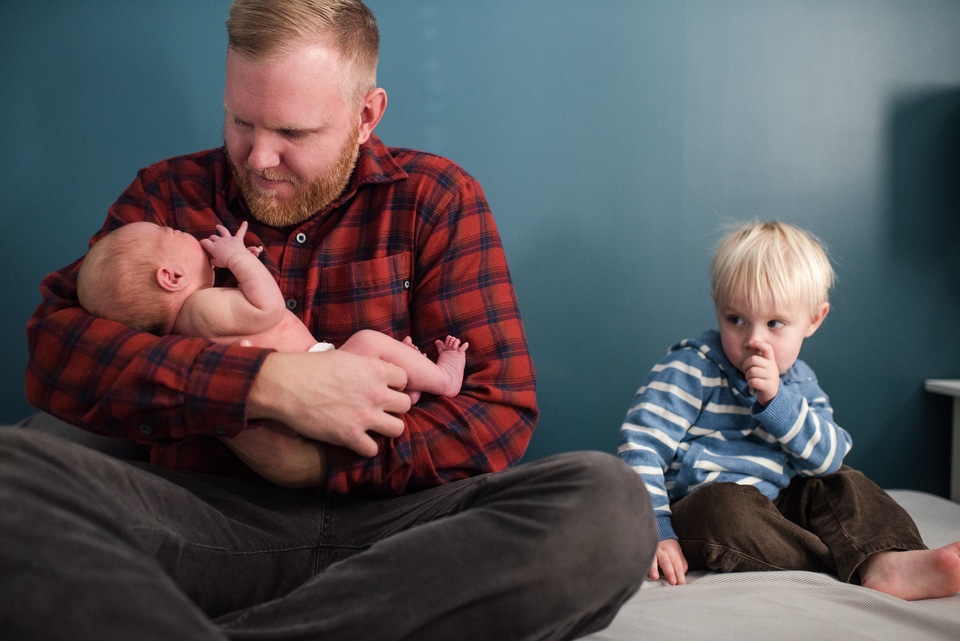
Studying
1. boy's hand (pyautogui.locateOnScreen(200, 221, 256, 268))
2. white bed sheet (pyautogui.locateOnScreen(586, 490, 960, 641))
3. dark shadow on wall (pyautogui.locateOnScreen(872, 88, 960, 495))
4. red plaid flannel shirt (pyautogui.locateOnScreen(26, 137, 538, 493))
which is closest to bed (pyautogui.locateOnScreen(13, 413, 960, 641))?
white bed sheet (pyautogui.locateOnScreen(586, 490, 960, 641))

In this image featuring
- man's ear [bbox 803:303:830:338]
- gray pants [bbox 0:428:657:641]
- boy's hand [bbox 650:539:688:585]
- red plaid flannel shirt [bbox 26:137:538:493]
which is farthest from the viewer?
man's ear [bbox 803:303:830:338]

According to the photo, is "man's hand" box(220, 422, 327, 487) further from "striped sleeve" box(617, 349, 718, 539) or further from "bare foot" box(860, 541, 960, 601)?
"bare foot" box(860, 541, 960, 601)

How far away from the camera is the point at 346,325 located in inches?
58.0

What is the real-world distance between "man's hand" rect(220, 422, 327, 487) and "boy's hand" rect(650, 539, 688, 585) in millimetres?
683

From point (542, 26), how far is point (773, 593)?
146 centimetres

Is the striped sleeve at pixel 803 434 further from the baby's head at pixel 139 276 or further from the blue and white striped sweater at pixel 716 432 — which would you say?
the baby's head at pixel 139 276

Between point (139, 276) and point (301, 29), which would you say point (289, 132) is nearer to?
point (301, 29)

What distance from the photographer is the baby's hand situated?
1378 mm

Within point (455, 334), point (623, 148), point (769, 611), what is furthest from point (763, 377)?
point (623, 148)

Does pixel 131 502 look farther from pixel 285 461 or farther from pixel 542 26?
pixel 542 26

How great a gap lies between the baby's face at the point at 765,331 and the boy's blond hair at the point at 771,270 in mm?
15

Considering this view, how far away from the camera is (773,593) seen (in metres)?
1.39

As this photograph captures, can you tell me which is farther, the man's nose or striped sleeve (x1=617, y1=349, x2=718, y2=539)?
striped sleeve (x1=617, y1=349, x2=718, y2=539)

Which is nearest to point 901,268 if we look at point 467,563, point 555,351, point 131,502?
point 555,351
